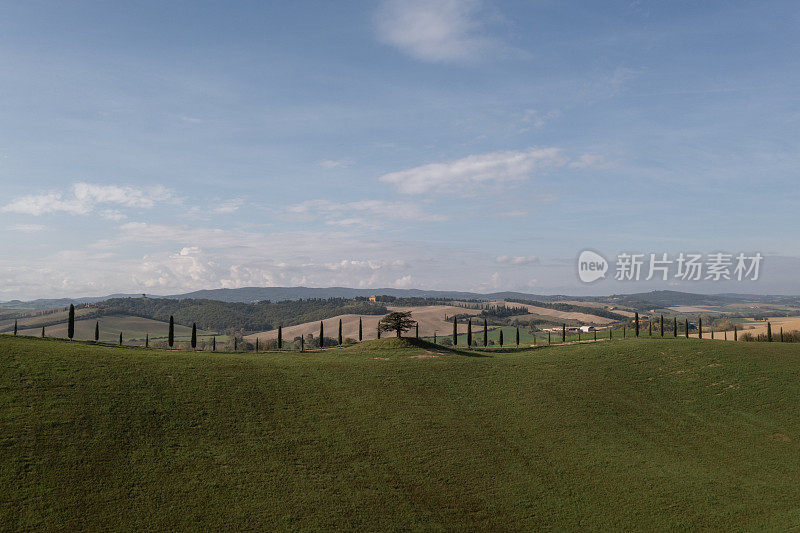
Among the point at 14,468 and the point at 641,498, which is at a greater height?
the point at 14,468

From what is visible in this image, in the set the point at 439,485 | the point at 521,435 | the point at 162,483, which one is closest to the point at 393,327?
the point at 521,435

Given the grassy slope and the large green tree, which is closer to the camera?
the grassy slope

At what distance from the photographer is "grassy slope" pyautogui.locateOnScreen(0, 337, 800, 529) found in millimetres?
36062

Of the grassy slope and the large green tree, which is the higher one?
the large green tree

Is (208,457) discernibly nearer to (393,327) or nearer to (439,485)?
(439,485)

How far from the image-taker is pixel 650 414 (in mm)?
60469

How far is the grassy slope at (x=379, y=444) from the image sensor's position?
A: 36062 millimetres

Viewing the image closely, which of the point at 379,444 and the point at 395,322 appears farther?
the point at 395,322

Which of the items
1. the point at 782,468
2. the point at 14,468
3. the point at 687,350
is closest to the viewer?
the point at 14,468

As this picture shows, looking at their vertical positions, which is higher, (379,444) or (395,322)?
(395,322)

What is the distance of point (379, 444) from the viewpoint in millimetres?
47000

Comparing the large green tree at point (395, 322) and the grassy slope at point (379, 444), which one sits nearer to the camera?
the grassy slope at point (379, 444)

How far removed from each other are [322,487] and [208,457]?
35.6 ft

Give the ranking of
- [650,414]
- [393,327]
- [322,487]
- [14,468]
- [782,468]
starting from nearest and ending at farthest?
[14,468] → [322,487] → [782,468] → [650,414] → [393,327]
